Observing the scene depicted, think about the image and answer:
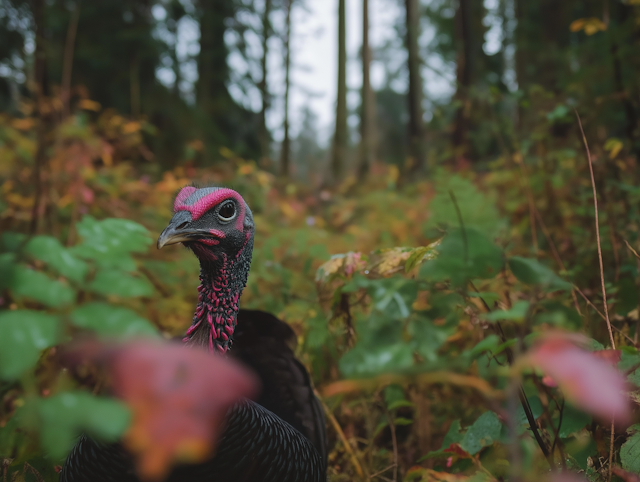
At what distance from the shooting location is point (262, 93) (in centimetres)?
1391

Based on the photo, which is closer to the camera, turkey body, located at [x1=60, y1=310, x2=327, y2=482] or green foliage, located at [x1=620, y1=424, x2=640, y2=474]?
green foliage, located at [x1=620, y1=424, x2=640, y2=474]

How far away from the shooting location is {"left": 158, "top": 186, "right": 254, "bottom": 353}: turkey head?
64.5 inches

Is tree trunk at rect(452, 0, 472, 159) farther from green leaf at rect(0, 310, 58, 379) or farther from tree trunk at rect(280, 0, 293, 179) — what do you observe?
green leaf at rect(0, 310, 58, 379)

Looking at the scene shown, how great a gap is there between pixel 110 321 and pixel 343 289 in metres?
0.74

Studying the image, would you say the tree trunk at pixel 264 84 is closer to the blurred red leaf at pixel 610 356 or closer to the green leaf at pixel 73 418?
the blurred red leaf at pixel 610 356

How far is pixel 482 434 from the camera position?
1442mm

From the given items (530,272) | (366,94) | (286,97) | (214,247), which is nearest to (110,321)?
(530,272)

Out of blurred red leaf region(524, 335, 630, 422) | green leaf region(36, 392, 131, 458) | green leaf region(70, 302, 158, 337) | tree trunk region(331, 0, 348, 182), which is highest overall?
tree trunk region(331, 0, 348, 182)

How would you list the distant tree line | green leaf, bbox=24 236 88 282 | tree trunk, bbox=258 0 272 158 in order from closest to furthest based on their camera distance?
green leaf, bbox=24 236 88 282 → the distant tree line → tree trunk, bbox=258 0 272 158

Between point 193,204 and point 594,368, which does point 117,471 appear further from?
point 594,368

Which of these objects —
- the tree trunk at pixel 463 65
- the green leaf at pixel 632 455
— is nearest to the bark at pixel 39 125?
the green leaf at pixel 632 455

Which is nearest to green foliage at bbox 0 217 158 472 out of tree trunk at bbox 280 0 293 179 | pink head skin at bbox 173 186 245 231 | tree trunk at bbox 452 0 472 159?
pink head skin at bbox 173 186 245 231

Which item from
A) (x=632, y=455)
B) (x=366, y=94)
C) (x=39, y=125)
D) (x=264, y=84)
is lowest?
(x=632, y=455)

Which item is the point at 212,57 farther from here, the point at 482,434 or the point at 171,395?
the point at 171,395
